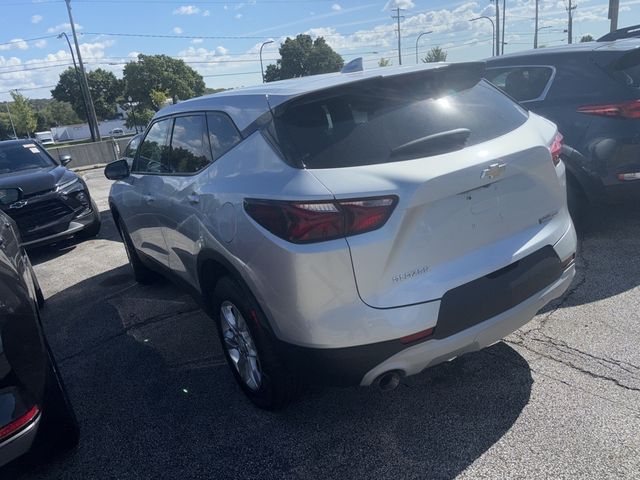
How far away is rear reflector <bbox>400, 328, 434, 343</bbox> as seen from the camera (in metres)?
2.26

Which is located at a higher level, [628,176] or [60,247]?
[628,176]

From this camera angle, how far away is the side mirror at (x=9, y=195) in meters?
6.77

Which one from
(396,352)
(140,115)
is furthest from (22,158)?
(140,115)

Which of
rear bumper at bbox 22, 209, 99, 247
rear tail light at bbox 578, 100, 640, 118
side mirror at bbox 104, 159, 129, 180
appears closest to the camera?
rear tail light at bbox 578, 100, 640, 118

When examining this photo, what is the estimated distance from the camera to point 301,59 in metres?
76.5

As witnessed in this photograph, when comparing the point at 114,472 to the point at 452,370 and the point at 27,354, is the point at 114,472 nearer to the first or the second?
the point at 27,354

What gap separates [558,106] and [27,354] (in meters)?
4.67

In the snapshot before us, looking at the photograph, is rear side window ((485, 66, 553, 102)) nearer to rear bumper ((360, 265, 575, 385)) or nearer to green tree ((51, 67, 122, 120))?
rear bumper ((360, 265, 575, 385))

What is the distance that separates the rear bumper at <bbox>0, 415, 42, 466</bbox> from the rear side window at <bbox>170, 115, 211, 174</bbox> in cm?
162

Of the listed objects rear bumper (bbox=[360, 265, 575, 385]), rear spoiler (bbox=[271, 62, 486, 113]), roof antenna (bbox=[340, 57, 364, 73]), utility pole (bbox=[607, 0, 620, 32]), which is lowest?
rear bumper (bbox=[360, 265, 575, 385])

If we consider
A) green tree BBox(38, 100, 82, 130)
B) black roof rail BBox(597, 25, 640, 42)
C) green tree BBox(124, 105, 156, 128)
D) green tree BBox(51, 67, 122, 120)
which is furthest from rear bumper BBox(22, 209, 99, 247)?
green tree BBox(38, 100, 82, 130)

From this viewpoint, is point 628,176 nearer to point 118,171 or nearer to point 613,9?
point 118,171

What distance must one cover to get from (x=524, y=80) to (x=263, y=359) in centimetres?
425

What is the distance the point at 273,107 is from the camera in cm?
257
